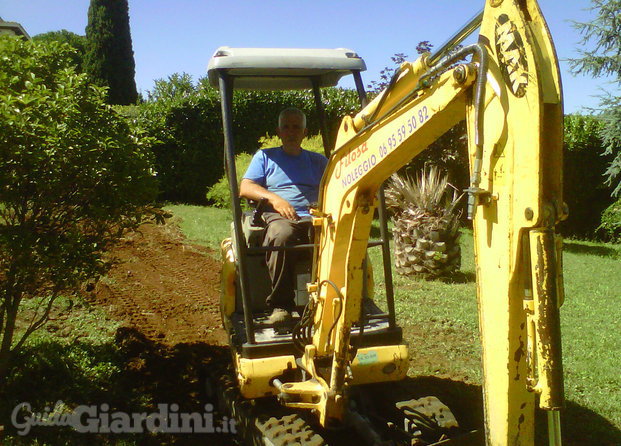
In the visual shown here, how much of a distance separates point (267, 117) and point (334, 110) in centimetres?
183

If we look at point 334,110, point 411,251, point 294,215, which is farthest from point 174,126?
point 294,215

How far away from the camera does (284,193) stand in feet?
14.3

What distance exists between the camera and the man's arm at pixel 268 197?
3898 millimetres

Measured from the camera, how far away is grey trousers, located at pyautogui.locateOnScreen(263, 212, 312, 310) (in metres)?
3.93

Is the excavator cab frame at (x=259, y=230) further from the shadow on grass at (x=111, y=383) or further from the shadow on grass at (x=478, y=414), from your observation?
the shadow on grass at (x=111, y=383)

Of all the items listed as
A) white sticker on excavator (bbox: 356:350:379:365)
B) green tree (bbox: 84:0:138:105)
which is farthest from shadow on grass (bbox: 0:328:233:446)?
green tree (bbox: 84:0:138:105)

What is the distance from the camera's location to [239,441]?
157 inches

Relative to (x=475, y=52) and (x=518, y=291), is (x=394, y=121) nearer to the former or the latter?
→ (x=475, y=52)

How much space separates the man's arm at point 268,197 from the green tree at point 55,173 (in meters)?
0.87

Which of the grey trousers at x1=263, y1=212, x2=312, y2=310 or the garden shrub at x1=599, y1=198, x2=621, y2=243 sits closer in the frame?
the grey trousers at x1=263, y1=212, x2=312, y2=310

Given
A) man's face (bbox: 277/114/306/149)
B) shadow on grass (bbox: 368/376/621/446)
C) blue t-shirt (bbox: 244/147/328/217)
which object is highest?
man's face (bbox: 277/114/306/149)

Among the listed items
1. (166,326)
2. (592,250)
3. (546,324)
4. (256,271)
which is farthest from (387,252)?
(592,250)
